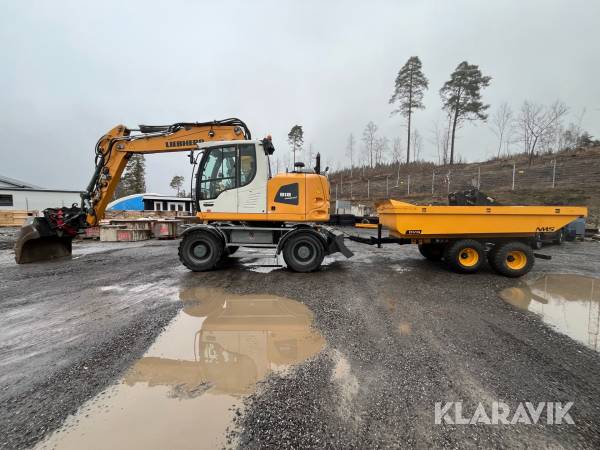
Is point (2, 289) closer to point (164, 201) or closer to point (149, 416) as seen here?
point (149, 416)

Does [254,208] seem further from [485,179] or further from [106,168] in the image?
[485,179]

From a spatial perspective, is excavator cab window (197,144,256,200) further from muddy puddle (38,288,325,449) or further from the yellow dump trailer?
the yellow dump trailer

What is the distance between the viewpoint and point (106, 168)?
8.27 m

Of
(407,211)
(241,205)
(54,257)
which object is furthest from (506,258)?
(54,257)

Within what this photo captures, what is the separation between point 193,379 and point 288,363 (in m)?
0.93

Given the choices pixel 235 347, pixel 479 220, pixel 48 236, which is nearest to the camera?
pixel 235 347

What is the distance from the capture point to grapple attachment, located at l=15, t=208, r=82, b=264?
786 centimetres

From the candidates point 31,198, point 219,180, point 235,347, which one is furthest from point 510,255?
point 31,198

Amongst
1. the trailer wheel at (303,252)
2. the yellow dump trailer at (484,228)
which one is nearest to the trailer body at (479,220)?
the yellow dump trailer at (484,228)

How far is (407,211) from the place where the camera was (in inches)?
252

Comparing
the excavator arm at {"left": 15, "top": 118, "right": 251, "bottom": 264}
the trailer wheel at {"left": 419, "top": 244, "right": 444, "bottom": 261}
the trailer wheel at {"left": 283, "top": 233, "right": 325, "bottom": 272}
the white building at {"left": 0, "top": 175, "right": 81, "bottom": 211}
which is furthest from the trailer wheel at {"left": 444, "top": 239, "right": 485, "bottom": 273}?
the white building at {"left": 0, "top": 175, "right": 81, "bottom": 211}

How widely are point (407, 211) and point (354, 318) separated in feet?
11.3

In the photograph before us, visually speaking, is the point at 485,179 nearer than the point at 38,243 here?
No

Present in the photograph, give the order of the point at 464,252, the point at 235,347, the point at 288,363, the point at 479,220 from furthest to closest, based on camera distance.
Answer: the point at 464,252
the point at 479,220
the point at 235,347
the point at 288,363
